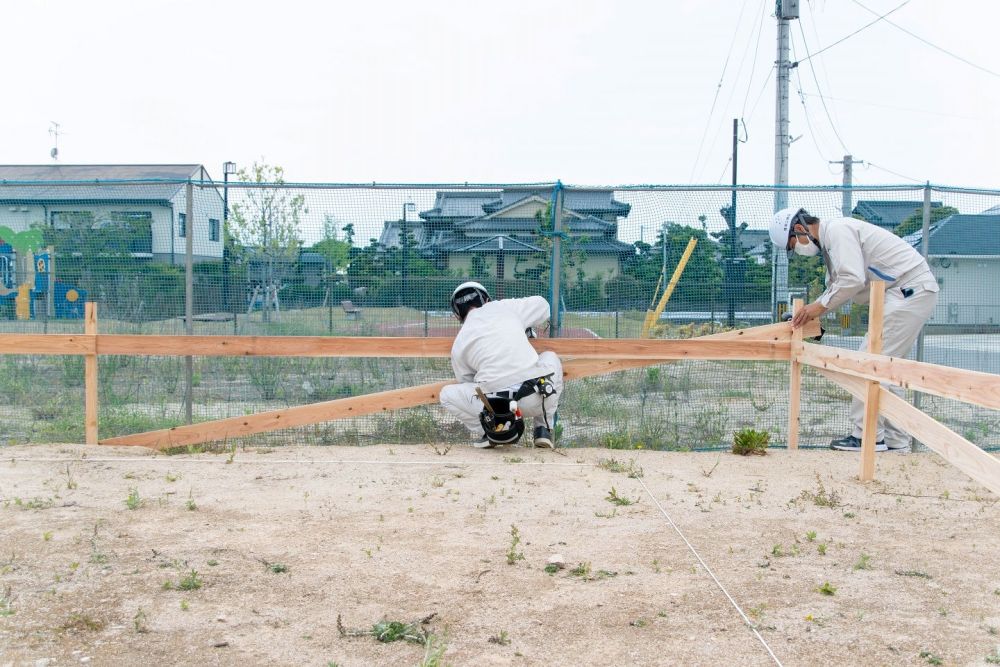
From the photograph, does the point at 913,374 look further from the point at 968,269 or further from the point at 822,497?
the point at 968,269

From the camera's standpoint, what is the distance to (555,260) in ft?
27.9

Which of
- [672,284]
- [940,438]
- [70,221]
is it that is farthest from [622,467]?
[70,221]

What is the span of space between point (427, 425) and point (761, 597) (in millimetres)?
4783

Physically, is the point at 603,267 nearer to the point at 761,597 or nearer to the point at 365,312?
the point at 365,312

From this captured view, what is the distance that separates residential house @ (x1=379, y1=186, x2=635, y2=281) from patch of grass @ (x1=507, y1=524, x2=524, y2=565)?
357 centimetres

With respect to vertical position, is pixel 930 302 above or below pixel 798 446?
above

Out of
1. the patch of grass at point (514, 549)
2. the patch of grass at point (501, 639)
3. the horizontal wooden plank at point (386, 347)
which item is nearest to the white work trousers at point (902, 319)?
the horizontal wooden plank at point (386, 347)

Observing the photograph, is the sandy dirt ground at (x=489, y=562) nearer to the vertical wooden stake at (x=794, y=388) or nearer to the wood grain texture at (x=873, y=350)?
the wood grain texture at (x=873, y=350)

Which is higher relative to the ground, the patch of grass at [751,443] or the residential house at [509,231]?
the residential house at [509,231]

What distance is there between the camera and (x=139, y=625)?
3.90 meters

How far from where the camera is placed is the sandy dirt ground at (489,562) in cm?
379

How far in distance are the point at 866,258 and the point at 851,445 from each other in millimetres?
1672

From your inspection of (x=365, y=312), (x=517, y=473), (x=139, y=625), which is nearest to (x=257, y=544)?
(x=139, y=625)

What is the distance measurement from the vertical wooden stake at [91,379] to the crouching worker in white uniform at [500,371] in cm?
293
